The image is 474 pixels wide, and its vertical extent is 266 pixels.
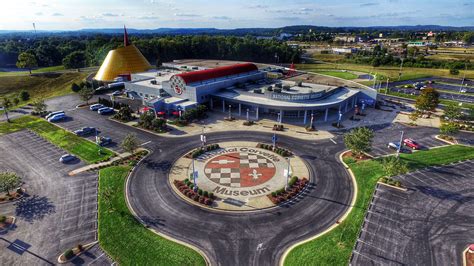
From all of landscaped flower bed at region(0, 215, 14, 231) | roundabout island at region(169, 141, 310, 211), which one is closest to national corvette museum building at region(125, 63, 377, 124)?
roundabout island at region(169, 141, 310, 211)

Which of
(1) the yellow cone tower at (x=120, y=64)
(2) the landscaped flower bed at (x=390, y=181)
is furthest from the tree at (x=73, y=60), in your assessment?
(2) the landscaped flower bed at (x=390, y=181)

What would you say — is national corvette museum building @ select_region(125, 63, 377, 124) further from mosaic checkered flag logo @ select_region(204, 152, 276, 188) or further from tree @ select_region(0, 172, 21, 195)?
tree @ select_region(0, 172, 21, 195)

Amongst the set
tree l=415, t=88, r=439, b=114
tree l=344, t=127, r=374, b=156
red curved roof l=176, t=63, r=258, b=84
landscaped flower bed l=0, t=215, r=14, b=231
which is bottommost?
landscaped flower bed l=0, t=215, r=14, b=231

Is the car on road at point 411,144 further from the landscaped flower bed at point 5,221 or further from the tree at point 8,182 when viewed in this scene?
the tree at point 8,182

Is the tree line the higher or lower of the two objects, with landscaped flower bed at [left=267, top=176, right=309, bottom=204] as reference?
higher

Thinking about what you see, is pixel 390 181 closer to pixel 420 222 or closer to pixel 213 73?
pixel 420 222

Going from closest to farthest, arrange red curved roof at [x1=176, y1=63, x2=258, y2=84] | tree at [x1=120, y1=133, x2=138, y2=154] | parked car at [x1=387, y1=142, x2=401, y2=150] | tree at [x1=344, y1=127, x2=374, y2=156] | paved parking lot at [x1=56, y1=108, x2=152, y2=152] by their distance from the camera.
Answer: tree at [x1=344, y1=127, x2=374, y2=156] < tree at [x1=120, y1=133, x2=138, y2=154] < parked car at [x1=387, y1=142, x2=401, y2=150] < paved parking lot at [x1=56, y1=108, x2=152, y2=152] < red curved roof at [x1=176, y1=63, x2=258, y2=84]

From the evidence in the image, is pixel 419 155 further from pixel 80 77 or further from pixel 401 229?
pixel 80 77
